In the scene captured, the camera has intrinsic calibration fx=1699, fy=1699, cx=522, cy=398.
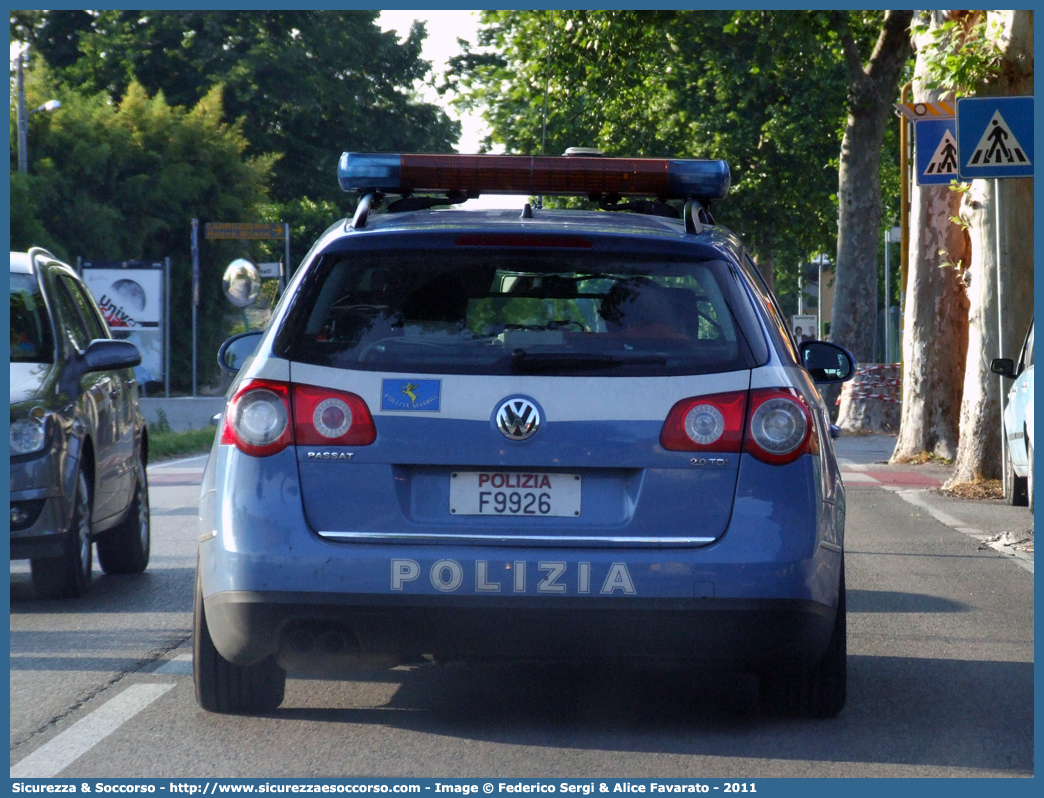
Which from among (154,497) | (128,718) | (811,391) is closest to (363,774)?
(128,718)

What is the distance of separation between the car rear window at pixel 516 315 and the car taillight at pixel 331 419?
0.11 meters

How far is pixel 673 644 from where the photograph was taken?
4816 millimetres

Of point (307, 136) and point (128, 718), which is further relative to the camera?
point (307, 136)

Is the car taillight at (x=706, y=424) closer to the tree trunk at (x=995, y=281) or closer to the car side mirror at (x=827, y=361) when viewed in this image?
the car side mirror at (x=827, y=361)

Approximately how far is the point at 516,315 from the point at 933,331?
16042mm

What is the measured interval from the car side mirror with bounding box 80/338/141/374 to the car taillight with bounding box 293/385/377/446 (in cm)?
370

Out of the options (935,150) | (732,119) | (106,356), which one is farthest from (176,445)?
(732,119)

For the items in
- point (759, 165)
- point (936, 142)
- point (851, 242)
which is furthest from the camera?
point (759, 165)

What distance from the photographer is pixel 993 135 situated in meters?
11.8

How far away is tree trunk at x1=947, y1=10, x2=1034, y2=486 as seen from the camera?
47.2ft

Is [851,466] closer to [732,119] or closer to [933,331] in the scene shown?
[933,331]
